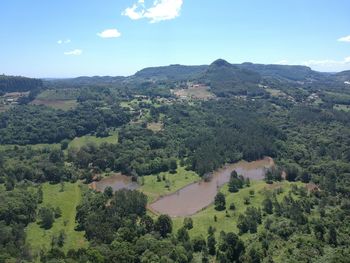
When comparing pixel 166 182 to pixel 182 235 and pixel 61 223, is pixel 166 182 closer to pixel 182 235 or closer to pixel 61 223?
pixel 61 223

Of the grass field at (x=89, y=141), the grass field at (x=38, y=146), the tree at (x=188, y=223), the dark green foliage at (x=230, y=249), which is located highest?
the grass field at (x=38, y=146)

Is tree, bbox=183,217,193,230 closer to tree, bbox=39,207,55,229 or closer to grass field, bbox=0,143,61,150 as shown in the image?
tree, bbox=39,207,55,229

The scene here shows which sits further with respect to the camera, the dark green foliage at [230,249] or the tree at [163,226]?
the tree at [163,226]

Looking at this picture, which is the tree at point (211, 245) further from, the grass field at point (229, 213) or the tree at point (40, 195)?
the tree at point (40, 195)

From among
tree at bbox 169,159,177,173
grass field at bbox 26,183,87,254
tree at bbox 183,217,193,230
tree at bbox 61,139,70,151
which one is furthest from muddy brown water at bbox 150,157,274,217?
tree at bbox 61,139,70,151

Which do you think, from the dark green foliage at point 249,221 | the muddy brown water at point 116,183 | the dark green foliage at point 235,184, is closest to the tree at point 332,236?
the dark green foliage at point 249,221

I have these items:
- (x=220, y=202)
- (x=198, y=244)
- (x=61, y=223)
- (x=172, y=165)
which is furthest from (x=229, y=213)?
(x=172, y=165)
